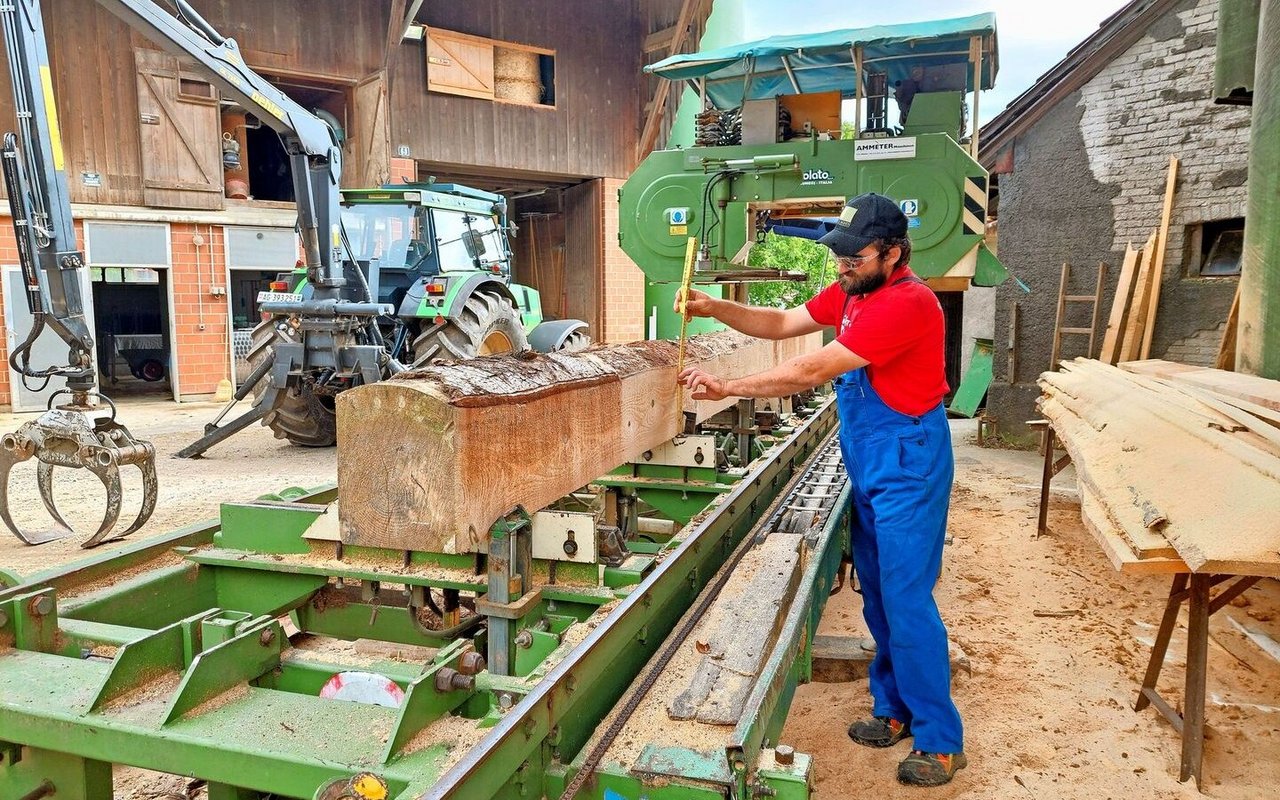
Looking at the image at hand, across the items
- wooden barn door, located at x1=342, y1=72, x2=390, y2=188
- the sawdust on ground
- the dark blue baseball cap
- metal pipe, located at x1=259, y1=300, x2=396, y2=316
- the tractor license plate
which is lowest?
the sawdust on ground

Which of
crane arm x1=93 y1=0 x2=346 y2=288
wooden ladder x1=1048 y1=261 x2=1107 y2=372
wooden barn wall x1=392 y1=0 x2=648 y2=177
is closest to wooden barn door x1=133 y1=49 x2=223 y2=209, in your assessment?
wooden barn wall x1=392 y1=0 x2=648 y2=177

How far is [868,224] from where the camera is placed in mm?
2736

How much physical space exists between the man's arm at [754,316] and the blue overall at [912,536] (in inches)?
24.2

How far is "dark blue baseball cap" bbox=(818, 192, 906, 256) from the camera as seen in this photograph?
273 centimetres

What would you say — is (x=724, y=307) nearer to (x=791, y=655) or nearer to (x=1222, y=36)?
(x=791, y=655)

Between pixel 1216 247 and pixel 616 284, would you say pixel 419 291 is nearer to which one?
pixel 1216 247

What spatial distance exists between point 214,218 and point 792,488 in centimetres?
1046

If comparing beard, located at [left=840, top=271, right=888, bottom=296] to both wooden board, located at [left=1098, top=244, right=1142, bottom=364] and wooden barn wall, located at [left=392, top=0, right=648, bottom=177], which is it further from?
wooden barn wall, located at [left=392, top=0, right=648, bottom=177]

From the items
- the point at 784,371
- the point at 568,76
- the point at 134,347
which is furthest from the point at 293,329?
the point at 568,76

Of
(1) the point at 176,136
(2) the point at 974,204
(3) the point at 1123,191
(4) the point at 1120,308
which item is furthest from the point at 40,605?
(1) the point at 176,136

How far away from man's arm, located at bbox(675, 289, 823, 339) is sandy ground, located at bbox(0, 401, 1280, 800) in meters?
1.47

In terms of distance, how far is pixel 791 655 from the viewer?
235 cm

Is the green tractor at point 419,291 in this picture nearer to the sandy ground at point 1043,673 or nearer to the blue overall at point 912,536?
the sandy ground at point 1043,673

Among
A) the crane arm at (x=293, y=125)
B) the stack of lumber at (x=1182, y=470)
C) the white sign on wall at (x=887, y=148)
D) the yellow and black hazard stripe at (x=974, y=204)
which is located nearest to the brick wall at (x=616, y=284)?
the crane arm at (x=293, y=125)
